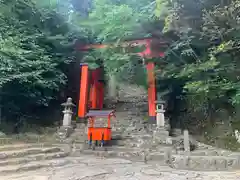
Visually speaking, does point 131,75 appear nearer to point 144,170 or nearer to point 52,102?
point 52,102

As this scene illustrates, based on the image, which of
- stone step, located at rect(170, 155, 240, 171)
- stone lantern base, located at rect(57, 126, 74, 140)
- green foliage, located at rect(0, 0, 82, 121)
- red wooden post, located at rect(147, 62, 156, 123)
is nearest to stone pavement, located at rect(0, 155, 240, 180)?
stone step, located at rect(170, 155, 240, 171)

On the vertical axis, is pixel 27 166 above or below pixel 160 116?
below

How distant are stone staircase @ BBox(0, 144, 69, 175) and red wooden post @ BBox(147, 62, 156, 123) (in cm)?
452

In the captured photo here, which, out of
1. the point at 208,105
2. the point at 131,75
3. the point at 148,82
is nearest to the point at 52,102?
the point at 131,75

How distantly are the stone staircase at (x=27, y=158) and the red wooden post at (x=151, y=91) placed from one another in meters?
4.52

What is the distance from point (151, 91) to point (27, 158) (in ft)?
20.9

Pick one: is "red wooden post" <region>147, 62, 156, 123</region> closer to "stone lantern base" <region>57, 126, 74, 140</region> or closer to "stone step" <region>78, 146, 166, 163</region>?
"stone step" <region>78, 146, 166, 163</region>

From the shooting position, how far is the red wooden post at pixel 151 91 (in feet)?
33.8

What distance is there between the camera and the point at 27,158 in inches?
241

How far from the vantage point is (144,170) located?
545cm

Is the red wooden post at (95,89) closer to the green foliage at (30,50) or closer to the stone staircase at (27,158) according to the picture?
the green foliage at (30,50)

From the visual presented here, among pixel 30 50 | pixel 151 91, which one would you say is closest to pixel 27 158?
pixel 30 50

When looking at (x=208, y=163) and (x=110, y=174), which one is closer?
(x=110, y=174)

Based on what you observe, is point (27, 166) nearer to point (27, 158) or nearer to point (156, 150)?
point (27, 158)
